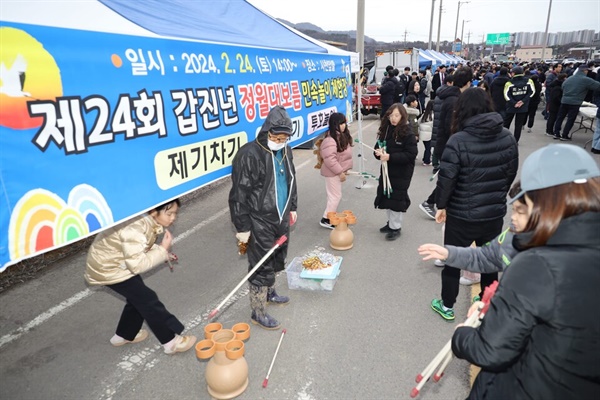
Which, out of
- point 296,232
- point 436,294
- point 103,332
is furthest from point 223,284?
point 436,294

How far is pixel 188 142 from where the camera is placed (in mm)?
3275

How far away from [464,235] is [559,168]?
2.34m

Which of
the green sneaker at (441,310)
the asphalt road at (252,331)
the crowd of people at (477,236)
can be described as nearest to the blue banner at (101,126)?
the crowd of people at (477,236)

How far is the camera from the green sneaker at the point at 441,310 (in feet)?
12.8

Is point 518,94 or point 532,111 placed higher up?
point 518,94

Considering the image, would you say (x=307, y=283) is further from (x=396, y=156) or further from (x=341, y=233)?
(x=396, y=156)

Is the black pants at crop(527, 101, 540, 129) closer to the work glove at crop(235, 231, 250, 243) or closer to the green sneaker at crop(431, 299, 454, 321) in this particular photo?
the green sneaker at crop(431, 299, 454, 321)

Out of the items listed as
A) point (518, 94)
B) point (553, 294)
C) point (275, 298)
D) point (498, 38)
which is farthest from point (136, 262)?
point (498, 38)

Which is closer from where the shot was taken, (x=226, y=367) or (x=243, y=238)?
(x=226, y=367)

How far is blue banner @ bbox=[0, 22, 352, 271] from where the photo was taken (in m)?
2.01

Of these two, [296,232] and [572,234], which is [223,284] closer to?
[296,232]

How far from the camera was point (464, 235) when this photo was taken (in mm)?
3666

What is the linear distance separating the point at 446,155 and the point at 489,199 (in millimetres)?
576

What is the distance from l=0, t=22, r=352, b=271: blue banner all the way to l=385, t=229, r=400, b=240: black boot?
2.98 m
